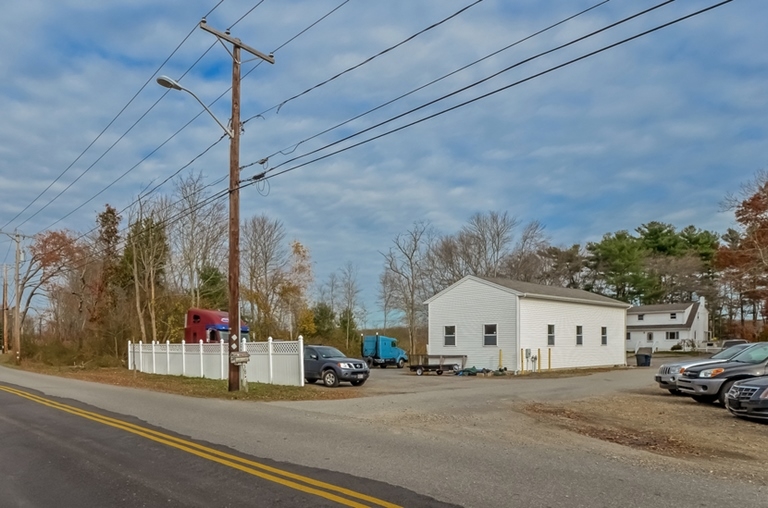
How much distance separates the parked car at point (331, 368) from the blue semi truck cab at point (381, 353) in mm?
19285

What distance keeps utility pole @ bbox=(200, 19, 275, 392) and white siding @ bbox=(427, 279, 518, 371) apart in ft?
48.6

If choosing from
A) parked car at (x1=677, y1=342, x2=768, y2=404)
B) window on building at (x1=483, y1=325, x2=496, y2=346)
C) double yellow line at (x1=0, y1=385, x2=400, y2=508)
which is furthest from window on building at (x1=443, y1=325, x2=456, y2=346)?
double yellow line at (x1=0, y1=385, x2=400, y2=508)

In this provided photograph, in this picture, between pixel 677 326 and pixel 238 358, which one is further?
pixel 677 326

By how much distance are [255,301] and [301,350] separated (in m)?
31.1

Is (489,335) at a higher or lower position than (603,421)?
higher

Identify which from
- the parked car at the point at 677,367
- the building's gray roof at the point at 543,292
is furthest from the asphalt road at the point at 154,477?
the building's gray roof at the point at 543,292

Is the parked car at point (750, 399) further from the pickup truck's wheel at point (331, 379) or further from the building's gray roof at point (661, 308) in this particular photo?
the building's gray roof at point (661, 308)

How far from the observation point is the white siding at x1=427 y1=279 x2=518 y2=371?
2917cm

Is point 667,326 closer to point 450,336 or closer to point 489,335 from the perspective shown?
point 450,336

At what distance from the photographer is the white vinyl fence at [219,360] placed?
67.3ft

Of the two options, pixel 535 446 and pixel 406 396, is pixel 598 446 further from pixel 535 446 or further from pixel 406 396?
pixel 406 396

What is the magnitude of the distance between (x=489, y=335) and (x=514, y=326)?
5.01ft

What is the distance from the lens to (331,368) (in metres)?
21.8

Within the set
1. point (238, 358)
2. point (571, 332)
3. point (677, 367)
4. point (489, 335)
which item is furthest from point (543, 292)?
point (238, 358)
